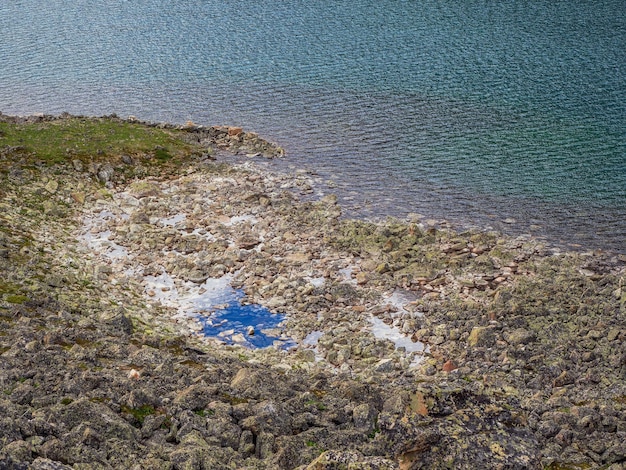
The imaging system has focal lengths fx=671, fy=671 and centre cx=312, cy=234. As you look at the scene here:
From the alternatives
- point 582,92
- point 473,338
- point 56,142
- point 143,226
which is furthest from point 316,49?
point 473,338

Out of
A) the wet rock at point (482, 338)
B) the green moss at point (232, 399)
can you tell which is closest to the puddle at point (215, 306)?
the wet rock at point (482, 338)

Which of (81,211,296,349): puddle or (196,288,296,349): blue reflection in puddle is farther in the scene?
(81,211,296,349): puddle

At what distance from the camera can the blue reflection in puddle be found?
28.0 metres

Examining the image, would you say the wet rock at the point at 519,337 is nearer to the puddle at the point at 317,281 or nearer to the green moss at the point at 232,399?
the puddle at the point at 317,281

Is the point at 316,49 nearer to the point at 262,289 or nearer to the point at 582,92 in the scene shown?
the point at 582,92

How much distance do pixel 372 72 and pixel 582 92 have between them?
733 inches

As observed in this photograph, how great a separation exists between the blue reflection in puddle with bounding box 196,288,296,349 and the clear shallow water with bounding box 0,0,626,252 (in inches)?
445

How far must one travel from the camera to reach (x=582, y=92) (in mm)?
54406

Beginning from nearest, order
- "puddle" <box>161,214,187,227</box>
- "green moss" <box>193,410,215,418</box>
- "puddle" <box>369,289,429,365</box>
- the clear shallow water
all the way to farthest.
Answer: "green moss" <box>193,410,215,418</box> → "puddle" <box>369,289,429,365</box> → "puddle" <box>161,214,187,227</box> → the clear shallow water

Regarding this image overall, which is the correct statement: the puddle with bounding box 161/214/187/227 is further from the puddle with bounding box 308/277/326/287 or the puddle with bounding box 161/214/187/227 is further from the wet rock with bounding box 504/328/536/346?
the wet rock with bounding box 504/328/536/346

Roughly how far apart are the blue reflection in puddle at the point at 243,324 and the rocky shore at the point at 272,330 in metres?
0.17

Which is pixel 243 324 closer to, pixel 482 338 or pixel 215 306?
pixel 215 306

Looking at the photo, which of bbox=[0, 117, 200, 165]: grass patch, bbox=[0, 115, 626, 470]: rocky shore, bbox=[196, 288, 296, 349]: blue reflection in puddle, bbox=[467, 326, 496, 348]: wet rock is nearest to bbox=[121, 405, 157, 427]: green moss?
bbox=[0, 115, 626, 470]: rocky shore

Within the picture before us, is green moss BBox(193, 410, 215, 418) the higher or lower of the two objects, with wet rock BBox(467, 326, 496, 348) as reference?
higher
